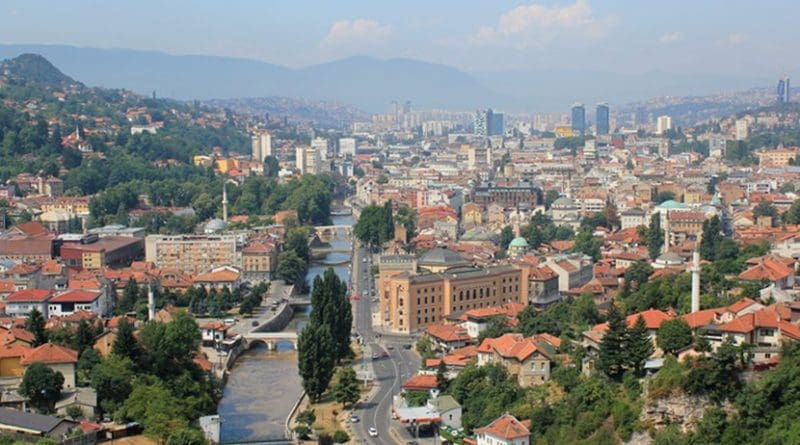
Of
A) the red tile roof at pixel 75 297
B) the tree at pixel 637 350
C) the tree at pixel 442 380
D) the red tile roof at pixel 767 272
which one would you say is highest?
the red tile roof at pixel 767 272

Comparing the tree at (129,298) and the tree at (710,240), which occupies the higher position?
the tree at (710,240)

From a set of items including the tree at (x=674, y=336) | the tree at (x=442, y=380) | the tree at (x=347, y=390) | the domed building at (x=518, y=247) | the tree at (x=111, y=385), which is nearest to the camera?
the tree at (x=674, y=336)

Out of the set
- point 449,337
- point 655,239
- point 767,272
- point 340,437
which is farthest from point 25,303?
point 655,239

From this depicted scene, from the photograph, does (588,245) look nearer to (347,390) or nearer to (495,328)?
(495,328)

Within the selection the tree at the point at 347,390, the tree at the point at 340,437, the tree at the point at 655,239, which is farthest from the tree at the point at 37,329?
the tree at the point at 655,239

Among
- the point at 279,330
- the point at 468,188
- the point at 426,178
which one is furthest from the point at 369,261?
the point at 426,178

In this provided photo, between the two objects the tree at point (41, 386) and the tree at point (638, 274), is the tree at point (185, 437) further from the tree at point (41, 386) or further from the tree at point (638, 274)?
the tree at point (638, 274)
